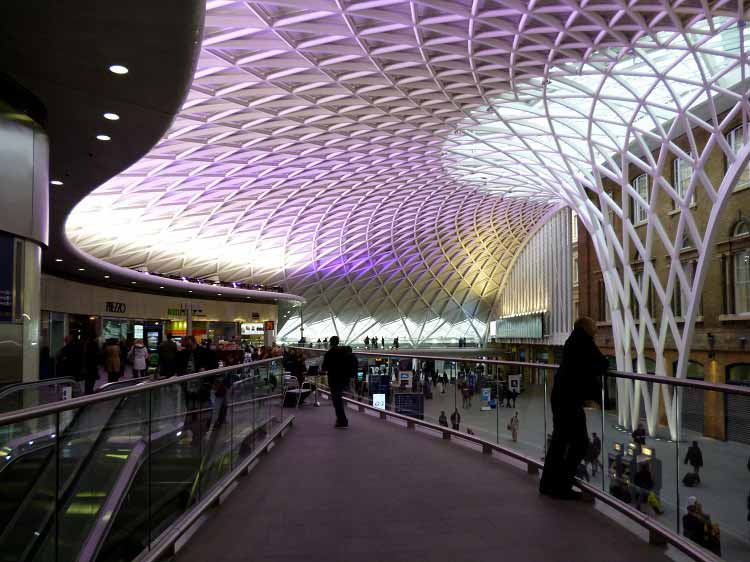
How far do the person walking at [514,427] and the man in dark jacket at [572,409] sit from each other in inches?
77.1

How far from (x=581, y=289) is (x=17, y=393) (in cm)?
3900

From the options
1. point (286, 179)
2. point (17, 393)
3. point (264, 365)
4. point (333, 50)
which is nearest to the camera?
point (17, 393)

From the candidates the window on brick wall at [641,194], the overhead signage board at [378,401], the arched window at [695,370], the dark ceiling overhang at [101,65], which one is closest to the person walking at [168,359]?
the dark ceiling overhang at [101,65]

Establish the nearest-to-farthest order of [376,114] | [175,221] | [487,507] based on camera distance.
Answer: [487,507] < [376,114] < [175,221]

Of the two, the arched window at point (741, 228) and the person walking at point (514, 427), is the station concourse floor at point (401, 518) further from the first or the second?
the arched window at point (741, 228)

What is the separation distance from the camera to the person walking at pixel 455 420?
11.2 meters

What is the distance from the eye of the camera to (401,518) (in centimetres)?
639

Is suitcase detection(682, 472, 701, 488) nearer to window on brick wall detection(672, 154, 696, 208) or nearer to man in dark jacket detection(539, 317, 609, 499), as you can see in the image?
man in dark jacket detection(539, 317, 609, 499)

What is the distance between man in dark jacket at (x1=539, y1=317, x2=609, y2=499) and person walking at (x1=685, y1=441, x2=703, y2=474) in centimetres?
178

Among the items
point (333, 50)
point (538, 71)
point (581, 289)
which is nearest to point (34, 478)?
point (333, 50)

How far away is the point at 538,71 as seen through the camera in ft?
80.8

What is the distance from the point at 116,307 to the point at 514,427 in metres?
39.4

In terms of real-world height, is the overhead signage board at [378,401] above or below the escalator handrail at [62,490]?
below

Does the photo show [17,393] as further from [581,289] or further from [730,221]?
[581,289]
